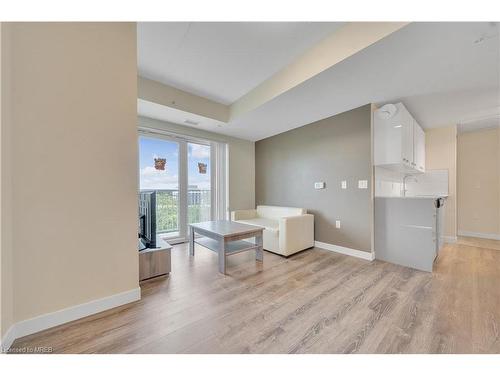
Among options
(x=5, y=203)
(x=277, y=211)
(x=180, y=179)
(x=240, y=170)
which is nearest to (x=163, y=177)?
(x=180, y=179)

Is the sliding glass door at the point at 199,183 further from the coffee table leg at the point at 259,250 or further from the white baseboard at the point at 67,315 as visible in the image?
the white baseboard at the point at 67,315

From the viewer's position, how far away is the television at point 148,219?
223 cm

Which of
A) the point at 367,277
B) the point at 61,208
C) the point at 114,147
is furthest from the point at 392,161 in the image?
the point at 61,208

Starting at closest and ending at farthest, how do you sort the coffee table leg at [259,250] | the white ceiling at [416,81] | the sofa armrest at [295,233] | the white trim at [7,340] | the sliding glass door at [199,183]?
the white trim at [7,340] < the white ceiling at [416,81] < the coffee table leg at [259,250] < the sofa armrest at [295,233] < the sliding glass door at [199,183]

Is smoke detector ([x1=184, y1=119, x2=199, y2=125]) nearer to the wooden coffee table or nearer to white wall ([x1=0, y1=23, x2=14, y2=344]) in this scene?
the wooden coffee table

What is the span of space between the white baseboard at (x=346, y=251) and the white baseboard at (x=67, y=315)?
9.07 ft

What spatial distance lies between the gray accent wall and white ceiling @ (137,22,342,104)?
4.83 ft

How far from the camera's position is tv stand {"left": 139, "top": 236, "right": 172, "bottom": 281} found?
2170 mm

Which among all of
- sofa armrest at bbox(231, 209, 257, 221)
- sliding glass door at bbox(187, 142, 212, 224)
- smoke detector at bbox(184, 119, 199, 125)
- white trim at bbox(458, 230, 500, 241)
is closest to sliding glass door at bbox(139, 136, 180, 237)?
sliding glass door at bbox(187, 142, 212, 224)

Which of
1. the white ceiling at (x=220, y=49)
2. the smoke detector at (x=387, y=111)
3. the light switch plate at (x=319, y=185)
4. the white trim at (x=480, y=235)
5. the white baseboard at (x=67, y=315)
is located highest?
the white ceiling at (x=220, y=49)

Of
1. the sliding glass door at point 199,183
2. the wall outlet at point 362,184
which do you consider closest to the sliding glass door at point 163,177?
the sliding glass door at point 199,183

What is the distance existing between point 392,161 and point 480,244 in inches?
110

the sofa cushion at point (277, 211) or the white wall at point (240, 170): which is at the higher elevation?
the white wall at point (240, 170)
